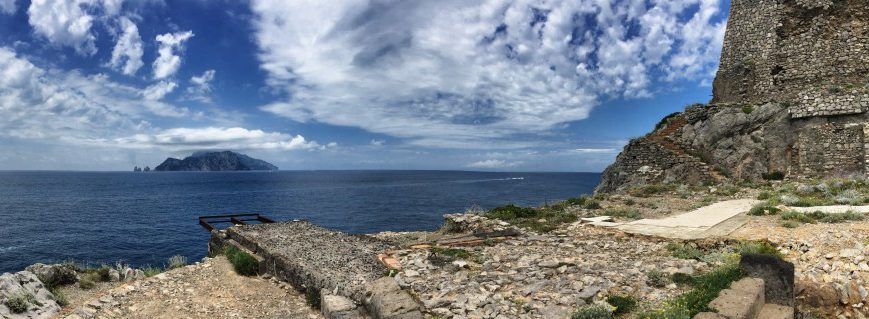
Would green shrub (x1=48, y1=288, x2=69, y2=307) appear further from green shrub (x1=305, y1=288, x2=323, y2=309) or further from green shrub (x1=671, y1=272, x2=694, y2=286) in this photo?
green shrub (x1=671, y1=272, x2=694, y2=286)

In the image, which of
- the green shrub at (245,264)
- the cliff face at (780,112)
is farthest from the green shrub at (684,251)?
the cliff face at (780,112)

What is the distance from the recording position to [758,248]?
9406 millimetres

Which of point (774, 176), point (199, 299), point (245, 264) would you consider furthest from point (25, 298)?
point (774, 176)

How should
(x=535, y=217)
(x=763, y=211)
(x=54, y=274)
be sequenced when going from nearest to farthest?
(x=763, y=211) → (x=54, y=274) → (x=535, y=217)

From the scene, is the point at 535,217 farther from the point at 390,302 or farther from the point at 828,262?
the point at 390,302

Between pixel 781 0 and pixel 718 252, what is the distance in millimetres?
23115

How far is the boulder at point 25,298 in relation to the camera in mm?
11717

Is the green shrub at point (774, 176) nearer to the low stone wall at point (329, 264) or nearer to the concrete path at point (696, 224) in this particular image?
the concrete path at point (696, 224)

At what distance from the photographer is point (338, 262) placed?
40.4 ft

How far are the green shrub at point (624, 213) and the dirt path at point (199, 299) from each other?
10711 mm

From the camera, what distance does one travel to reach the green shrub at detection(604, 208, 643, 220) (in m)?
15.4

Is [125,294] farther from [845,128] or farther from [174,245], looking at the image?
[174,245]

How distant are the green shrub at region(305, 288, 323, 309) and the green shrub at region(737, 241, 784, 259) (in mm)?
9226

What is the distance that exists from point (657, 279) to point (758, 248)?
291 centimetres
